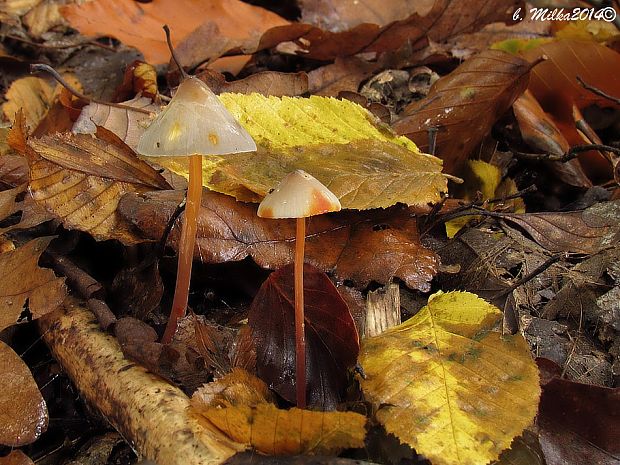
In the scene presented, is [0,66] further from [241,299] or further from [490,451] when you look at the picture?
[490,451]

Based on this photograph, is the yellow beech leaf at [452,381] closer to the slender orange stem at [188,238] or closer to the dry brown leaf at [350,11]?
the slender orange stem at [188,238]

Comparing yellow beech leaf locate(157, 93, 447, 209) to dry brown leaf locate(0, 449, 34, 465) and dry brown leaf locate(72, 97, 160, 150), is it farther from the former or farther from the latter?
dry brown leaf locate(0, 449, 34, 465)

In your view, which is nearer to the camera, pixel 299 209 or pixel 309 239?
pixel 299 209

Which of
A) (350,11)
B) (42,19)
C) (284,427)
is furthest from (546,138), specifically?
(42,19)

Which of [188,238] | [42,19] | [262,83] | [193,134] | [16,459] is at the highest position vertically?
[193,134]

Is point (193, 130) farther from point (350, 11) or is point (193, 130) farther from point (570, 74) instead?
point (350, 11)

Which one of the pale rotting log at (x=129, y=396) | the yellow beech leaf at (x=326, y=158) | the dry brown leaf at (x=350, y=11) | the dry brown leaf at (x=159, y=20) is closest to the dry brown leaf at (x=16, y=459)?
the pale rotting log at (x=129, y=396)

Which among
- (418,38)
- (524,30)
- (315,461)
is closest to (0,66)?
(418,38)

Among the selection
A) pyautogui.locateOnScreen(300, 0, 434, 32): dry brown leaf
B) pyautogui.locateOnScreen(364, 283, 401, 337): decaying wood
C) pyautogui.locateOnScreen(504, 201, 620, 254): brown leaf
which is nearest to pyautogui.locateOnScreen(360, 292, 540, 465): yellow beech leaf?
pyautogui.locateOnScreen(364, 283, 401, 337): decaying wood
